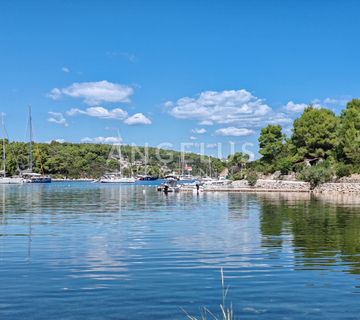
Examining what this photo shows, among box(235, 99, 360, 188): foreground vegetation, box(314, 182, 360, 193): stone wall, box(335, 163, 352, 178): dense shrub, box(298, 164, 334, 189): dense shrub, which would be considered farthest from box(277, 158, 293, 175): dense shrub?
box(314, 182, 360, 193): stone wall

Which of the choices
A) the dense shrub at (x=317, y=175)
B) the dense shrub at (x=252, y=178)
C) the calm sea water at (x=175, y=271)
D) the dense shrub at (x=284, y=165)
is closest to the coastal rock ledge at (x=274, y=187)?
the dense shrub at (x=252, y=178)

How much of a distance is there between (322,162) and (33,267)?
3792 inches

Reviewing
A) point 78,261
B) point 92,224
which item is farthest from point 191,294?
point 92,224

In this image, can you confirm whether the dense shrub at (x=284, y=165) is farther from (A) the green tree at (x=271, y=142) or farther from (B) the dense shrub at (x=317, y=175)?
(B) the dense shrub at (x=317, y=175)

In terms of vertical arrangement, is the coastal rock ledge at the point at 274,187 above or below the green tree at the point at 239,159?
below

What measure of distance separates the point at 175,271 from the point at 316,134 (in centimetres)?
9549

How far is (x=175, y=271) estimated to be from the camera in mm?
20781

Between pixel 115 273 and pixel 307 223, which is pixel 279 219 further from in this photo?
pixel 115 273

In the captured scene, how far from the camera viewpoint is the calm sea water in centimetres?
1545

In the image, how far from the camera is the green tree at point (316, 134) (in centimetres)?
11112

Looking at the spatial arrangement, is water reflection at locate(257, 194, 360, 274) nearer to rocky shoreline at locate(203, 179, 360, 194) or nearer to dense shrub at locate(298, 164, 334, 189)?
rocky shoreline at locate(203, 179, 360, 194)

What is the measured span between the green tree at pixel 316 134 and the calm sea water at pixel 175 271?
248 ft

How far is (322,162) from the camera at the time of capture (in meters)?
111

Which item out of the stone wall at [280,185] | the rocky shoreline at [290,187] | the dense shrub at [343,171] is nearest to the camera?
the rocky shoreline at [290,187]
